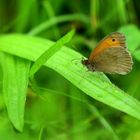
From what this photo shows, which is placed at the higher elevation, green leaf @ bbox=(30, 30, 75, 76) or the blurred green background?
green leaf @ bbox=(30, 30, 75, 76)

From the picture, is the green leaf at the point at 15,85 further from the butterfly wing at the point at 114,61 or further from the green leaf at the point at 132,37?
the green leaf at the point at 132,37

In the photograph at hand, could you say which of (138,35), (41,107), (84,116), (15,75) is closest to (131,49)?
(138,35)

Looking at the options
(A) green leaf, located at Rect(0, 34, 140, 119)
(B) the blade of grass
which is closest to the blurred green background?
(B) the blade of grass

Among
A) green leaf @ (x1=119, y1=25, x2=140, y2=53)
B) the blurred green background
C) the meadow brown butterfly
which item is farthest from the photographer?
green leaf @ (x1=119, y1=25, x2=140, y2=53)

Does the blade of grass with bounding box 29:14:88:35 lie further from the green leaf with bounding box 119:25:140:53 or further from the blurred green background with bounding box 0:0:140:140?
the green leaf with bounding box 119:25:140:53

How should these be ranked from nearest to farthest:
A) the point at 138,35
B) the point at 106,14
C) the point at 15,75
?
the point at 15,75, the point at 138,35, the point at 106,14

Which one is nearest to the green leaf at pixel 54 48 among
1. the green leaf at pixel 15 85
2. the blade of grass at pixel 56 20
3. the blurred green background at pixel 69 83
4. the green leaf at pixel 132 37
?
the green leaf at pixel 15 85

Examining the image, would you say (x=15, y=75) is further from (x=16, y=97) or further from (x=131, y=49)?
(x=131, y=49)
